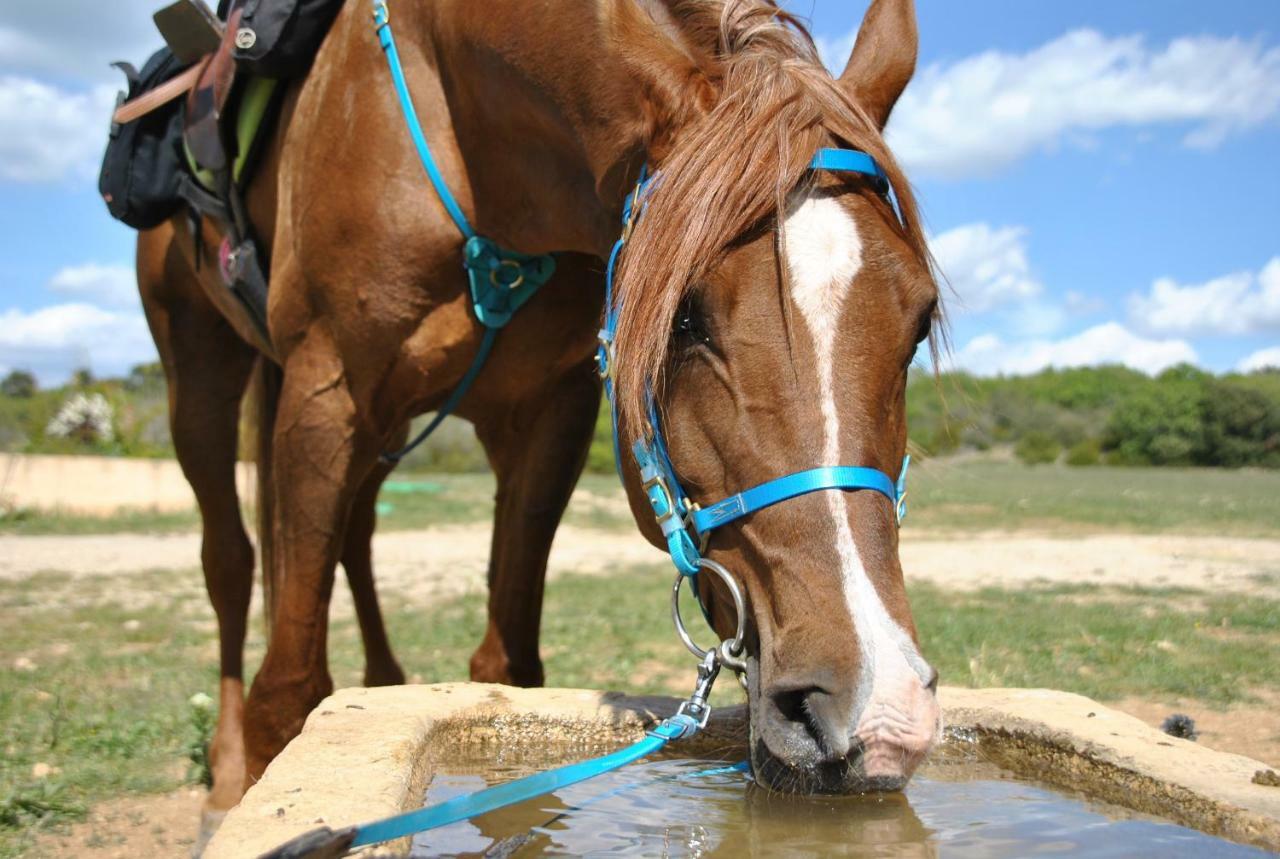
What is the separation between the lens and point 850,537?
6.28ft

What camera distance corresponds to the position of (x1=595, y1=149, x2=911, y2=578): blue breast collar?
77.5 inches

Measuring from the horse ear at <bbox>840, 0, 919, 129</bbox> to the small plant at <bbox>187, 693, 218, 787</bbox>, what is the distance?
3.22 m

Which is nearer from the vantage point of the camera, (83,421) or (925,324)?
(925,324)

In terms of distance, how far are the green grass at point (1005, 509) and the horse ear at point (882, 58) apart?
832 centimetres

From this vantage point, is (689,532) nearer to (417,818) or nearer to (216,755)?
(417,818)

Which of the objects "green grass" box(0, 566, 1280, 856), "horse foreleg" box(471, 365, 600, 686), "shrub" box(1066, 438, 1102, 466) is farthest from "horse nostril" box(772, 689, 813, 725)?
"shrub" box(1066, 438, 1102, 466)

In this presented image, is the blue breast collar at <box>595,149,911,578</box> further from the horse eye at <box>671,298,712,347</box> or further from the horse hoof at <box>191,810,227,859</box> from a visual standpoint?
the horse hoof at <box>191,810,227,859</box>

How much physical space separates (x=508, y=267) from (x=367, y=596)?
2.34 m

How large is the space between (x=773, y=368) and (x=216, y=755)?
293 centimetres

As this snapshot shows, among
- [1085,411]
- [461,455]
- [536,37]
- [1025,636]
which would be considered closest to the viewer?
[536,37]

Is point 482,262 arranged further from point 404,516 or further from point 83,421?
point 83,421

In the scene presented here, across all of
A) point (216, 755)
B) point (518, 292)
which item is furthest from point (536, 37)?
point (216, 755)

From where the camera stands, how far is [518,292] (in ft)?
10.3

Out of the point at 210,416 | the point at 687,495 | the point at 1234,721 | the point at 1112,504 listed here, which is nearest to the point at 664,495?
the point at 687,495
